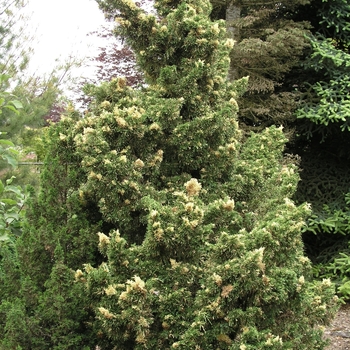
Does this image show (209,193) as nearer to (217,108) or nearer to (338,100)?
(217,108)

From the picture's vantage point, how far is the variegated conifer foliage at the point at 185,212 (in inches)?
73.0

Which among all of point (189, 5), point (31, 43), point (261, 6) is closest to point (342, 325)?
point (189, 5)

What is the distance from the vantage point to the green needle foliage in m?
1.87

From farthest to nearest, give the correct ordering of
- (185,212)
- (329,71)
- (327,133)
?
1. (327,133)
2. (329,71)
3. (185,212)

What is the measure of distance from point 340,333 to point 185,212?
428cm

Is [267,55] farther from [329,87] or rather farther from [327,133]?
[327,133]

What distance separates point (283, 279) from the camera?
1853 millimetres

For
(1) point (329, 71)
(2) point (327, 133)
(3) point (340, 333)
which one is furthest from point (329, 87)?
(3) point (340, 333)

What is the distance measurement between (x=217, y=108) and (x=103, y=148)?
33.4 inches

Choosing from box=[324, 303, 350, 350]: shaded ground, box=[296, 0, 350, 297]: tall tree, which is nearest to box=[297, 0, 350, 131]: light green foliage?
box=[296, 0, 350, 297]: tall tree

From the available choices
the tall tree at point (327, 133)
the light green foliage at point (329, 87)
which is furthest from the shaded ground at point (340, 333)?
the light green foliage at point (329, 87)

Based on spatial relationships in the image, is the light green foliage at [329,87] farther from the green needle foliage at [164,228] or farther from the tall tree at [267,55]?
the green needle foliage at [164,228]

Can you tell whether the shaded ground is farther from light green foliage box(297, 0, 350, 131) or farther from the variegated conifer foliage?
the variegated conifer foliage

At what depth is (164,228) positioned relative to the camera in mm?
1906
